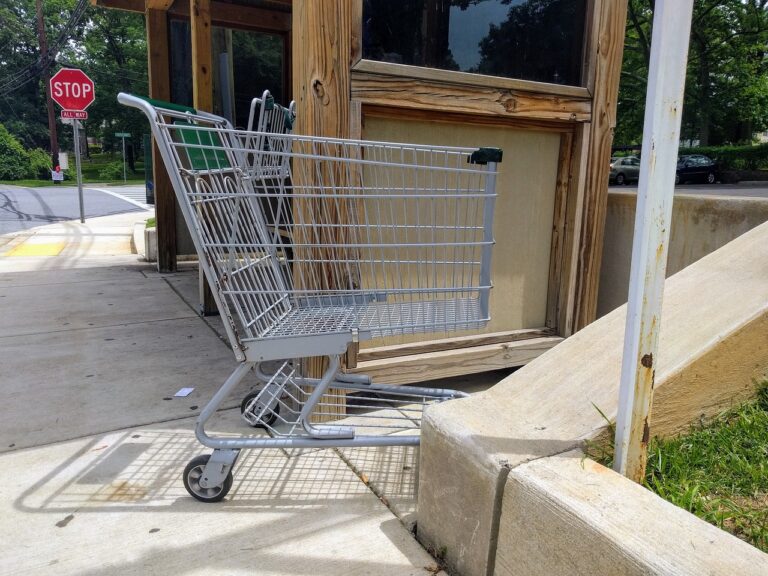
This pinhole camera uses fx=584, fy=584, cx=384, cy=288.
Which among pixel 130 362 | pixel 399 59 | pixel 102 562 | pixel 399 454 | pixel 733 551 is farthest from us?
pixel 130 362

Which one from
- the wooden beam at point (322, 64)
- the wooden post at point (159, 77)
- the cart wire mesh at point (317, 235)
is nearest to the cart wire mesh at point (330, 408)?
the cart wire mesh at point (317, 235)

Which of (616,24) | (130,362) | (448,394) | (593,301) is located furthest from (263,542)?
(616,24)

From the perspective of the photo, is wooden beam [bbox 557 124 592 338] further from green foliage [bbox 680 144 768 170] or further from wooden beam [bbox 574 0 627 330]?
green foliage [bbox 680 144 768 170]

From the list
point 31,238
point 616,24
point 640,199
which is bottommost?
point 31,238

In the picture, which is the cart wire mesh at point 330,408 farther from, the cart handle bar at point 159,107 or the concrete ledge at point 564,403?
the cart handle bar at point 159,107

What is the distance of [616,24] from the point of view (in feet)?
12.0

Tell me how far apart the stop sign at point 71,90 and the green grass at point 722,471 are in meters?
13.8

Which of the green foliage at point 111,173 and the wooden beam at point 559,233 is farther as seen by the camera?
the green foliage at point 111,173

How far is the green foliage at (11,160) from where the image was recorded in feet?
117

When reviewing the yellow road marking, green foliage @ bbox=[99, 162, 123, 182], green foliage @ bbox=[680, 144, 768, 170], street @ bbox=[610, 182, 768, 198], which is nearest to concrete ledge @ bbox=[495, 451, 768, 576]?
the yellow road marking

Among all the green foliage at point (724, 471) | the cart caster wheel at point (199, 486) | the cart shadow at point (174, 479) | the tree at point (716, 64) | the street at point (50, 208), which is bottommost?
the street at point (50, 208)

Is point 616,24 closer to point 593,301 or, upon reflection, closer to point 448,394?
point 593,301

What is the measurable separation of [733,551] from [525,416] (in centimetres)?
76

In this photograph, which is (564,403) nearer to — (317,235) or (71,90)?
(317,235)
